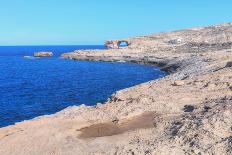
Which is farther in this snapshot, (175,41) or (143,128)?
(175,41)

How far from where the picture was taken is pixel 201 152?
55.0 feet

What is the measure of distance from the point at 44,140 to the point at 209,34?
5375 inches

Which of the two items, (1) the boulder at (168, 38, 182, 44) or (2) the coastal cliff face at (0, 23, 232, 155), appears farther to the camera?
(1) the boulder at (168, 38, 182, 44)

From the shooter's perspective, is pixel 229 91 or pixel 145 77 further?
pixel 145 77

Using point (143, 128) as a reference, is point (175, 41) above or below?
below

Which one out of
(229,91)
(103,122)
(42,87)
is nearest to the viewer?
(103,122)

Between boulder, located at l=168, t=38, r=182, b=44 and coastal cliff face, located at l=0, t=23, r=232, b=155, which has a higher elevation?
coastal cliff face, located at l=0, t=23, r=232, b=155

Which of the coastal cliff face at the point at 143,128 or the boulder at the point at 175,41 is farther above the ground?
the coastal cliff face at the point at 143,128

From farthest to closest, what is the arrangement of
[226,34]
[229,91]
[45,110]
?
[226,34] < [45,110] < [229,91]

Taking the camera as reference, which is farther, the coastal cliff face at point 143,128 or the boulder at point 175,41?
the boulder at point 175,41

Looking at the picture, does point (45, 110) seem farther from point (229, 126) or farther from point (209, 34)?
point (209, 34)

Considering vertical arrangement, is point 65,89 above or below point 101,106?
below

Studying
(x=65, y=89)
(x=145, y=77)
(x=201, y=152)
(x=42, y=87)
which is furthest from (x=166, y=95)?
(x=145, y=77)

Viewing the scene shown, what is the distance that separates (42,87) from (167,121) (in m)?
46.0
